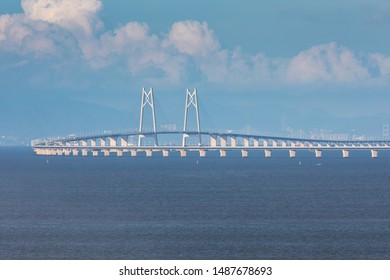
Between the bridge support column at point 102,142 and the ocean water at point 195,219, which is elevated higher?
the bridge support column at point 102,142

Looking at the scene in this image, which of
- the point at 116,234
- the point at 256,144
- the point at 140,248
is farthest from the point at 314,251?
the point at 256,144

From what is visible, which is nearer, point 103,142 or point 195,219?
point 195,219

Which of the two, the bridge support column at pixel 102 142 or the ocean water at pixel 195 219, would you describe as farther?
the bridge support column at pixel 102 142

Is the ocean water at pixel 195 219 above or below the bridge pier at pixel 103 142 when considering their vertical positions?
below

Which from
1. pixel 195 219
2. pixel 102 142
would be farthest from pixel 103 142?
pixel 195 219

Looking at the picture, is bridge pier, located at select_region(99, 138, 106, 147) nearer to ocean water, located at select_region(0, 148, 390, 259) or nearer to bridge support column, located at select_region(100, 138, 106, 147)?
bridge support column, located at select_region(100, 138, 106, 147)

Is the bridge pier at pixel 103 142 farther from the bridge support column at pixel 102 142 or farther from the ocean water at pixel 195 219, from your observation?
the ocean water at pixel 195 219

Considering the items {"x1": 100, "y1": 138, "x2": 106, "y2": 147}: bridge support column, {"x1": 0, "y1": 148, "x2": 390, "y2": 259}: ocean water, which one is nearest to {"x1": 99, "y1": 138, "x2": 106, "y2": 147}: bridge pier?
{"x1": 100, "y1": 138, "x2": 106, "y2": 147}: bridge support column

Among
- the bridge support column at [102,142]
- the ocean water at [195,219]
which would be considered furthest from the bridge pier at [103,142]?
the ocean water at [195,219]

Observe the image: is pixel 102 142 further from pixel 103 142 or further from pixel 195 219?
pixel 195 219

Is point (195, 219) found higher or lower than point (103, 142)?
lower
